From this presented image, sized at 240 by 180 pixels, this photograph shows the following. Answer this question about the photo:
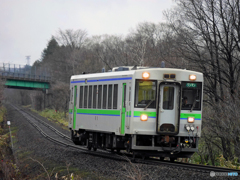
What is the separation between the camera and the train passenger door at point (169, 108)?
40.0 ft

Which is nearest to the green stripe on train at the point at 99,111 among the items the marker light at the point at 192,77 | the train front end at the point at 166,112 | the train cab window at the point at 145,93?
the train cab window at the point at 145,93

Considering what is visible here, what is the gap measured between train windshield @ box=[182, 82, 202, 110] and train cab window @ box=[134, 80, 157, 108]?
3.41ft

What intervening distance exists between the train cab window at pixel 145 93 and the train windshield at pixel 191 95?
1.04 metres

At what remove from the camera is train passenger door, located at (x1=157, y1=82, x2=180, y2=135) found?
12.2 m

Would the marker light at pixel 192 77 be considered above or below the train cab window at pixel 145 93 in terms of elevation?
above

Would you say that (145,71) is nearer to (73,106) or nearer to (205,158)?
(73,106)

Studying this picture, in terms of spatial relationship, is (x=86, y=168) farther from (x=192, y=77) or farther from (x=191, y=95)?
(x=192, y=77)

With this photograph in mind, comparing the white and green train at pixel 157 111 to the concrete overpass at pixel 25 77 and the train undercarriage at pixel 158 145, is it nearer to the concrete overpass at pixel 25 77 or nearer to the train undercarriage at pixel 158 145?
the train undercarriage at pixel 158 145

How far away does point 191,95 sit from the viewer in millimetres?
12633

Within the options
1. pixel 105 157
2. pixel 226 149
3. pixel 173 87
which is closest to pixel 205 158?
pixel 226 149

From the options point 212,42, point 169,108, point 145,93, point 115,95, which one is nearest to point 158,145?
point 169,108

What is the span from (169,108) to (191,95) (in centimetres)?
92

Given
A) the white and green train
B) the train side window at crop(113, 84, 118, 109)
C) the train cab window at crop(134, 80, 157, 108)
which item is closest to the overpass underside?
the train side window at crop(113, 84, 118, 109)

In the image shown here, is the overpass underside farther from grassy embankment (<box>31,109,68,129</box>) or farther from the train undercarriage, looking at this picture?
the train undercarriage
